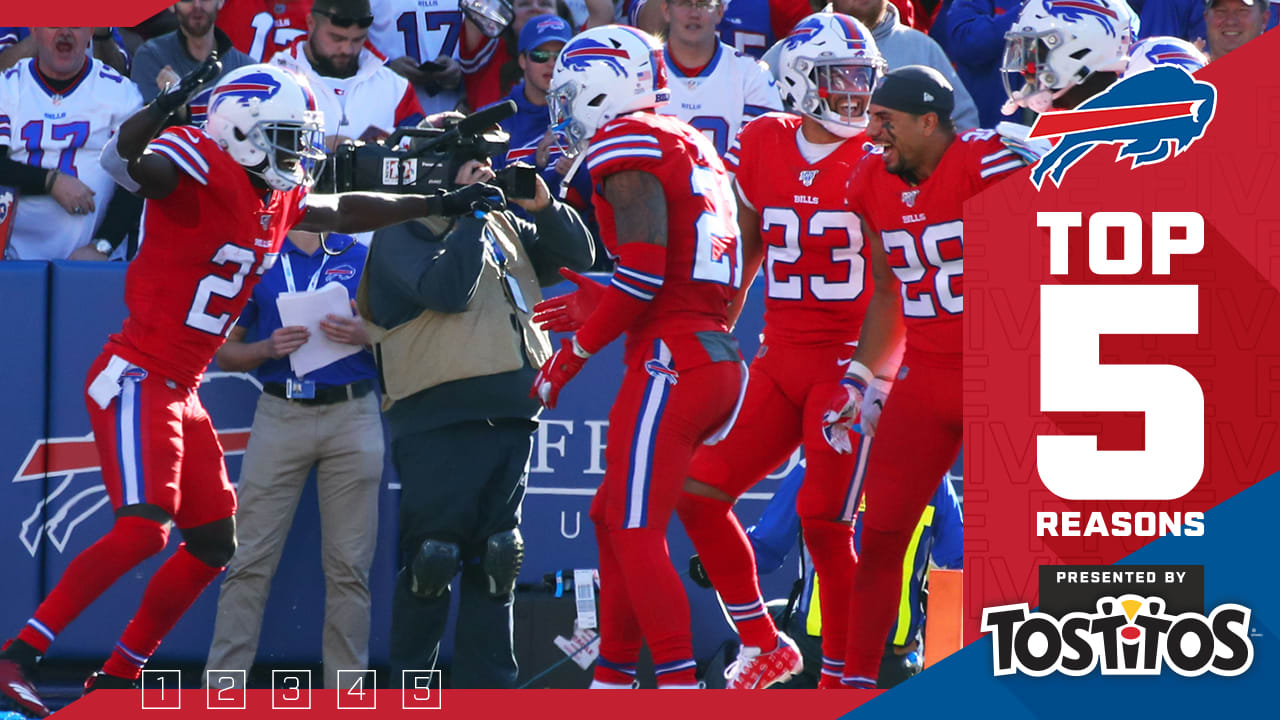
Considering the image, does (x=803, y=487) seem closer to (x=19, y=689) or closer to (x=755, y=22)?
(x=19, y=689)

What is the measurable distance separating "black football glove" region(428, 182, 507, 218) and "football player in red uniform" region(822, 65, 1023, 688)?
3.94 ft

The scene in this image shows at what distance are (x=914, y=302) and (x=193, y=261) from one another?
231cm

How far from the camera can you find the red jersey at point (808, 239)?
5340mm

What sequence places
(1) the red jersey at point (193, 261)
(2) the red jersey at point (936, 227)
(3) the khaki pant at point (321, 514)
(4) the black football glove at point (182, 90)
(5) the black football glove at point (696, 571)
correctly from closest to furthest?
(2) the red jersey at point (936, 227) < (4) the black football glove at point (182, 90) < (1) the red jersey at point (193, 261) < (5) the black football glove at point (696, 571) < (3) the khaki pant at point (321, 514)

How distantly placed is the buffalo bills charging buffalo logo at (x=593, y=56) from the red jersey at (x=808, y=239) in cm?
51

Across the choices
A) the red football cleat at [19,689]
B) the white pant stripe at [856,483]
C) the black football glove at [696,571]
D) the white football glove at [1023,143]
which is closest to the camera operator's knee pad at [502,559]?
the black football glove at [696,571]

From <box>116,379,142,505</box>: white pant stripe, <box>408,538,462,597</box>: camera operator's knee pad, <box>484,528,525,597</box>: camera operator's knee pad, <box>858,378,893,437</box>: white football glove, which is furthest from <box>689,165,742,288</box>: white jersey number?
<box>116,379,142,505</box>: white pant stripe

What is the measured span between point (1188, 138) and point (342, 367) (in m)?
3.08

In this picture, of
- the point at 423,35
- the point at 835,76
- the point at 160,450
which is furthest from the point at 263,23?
the point at 835,76

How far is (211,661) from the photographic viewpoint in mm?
6191

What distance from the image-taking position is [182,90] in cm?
547

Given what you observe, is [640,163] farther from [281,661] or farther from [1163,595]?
[281,661]

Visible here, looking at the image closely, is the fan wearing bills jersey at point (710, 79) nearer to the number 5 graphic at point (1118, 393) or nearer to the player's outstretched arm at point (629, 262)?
the player's outstretched arm at point (629, 262)

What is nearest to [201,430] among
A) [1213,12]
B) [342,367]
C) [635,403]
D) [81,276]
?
[342,367]
